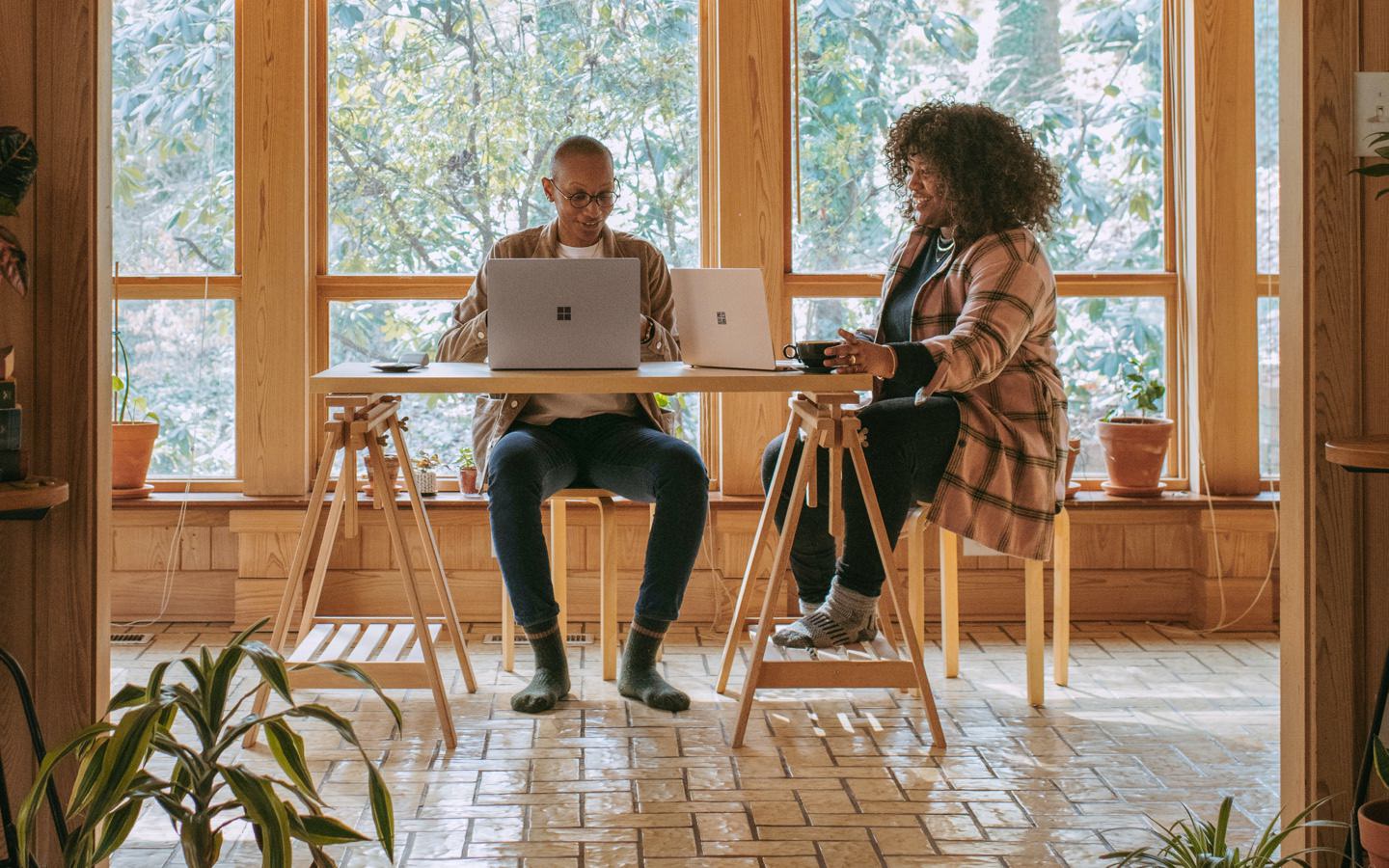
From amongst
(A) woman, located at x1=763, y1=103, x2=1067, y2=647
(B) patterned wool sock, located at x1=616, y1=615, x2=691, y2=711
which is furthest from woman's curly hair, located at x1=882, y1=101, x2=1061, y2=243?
(B) patterned wool sock, located at x1=616, y1=615, x2=691, y2=711

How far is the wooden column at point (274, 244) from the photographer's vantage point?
4152 millimetres

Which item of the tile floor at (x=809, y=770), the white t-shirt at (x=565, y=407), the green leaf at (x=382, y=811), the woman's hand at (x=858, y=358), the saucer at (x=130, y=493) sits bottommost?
the tile floor at (x=809, y=770)

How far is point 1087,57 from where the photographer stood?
14.4 feet

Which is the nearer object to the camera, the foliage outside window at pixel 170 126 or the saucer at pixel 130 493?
the saucer at pixel 130 493

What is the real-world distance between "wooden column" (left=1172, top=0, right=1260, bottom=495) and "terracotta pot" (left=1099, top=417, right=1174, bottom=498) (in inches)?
6.4

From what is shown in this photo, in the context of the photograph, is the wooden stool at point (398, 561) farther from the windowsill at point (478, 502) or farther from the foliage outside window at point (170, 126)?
the foliage outside window at point (170, 126)

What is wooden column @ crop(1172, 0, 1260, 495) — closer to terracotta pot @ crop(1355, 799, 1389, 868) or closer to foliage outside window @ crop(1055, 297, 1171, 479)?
foliage outside window @ crop(1055, 297, 1171, 479)

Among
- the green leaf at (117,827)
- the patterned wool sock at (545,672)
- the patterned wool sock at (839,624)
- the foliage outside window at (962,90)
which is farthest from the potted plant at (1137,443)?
the green leaf at (117,827)

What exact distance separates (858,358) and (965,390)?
394 mm

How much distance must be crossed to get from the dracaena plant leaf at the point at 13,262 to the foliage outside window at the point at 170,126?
238 cm

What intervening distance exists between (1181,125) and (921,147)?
4.31 ft

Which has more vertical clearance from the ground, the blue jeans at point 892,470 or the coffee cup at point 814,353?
the coffee cup at point 814,353

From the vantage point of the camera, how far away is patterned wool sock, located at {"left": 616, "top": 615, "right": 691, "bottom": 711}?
3332mm

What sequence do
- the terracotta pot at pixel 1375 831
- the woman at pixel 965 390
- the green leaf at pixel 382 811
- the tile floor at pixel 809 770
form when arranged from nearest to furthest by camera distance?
the green leaf at pixel 382 811 < the terracotta pot at pixel 1375 831 < the tile floor at pixel 809 770 < the woman at pixel 965 390
